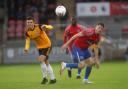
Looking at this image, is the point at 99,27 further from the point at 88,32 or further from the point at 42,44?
the point at 42,44

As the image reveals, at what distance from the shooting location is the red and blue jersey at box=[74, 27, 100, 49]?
1731cm

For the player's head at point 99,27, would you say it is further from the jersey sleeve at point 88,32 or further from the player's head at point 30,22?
the player's head at point 30,22

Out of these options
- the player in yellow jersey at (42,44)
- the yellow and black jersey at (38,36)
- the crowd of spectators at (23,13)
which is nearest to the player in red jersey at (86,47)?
the player in yellow jersey at (42,44)

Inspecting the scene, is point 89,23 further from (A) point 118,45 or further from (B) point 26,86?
(B) point 26,86

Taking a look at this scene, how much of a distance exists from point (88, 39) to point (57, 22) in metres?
18.4

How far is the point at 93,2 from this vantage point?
37812mm

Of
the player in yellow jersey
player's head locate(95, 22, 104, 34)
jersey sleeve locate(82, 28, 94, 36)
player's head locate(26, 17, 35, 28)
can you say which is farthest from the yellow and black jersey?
player's head locate(95, 22, 104, 34)

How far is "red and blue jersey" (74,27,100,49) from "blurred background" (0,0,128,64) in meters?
14.5

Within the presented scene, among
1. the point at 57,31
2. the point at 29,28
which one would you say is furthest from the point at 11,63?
the point at 29,28

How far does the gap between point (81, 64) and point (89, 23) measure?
19796 mm

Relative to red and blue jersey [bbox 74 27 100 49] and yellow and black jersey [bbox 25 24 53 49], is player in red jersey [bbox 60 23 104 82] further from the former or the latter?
yellow and black jersey [bbox 25 24 53 49]

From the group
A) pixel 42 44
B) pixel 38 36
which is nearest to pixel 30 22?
pixel 38 36

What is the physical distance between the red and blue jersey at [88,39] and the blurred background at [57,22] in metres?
14.5

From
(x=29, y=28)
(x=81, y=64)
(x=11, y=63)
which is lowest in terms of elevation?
(x=11, y=63)
